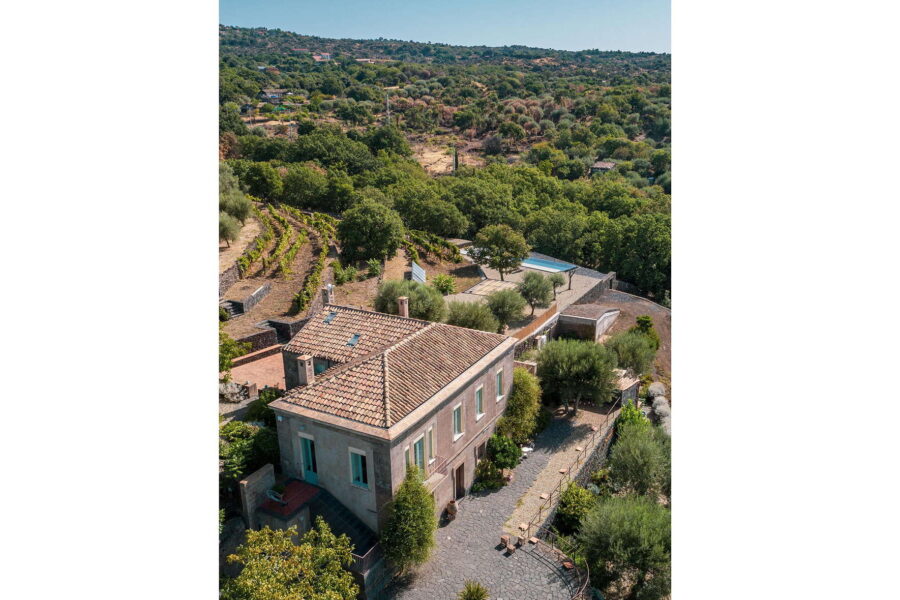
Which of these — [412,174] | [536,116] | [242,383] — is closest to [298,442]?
[242,383]

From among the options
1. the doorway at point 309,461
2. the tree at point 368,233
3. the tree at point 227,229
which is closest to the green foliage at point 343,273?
the tree at point 368,233

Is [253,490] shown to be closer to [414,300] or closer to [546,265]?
[414,300]

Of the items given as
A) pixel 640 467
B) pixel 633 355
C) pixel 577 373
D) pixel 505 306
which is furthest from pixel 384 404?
pixel 505 306

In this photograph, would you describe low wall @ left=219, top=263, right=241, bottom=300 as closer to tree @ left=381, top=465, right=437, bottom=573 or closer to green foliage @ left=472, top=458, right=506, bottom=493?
green foliage @ left=472, top=458, right=506, bottom=493

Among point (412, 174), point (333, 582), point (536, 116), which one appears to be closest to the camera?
point (333, 582)

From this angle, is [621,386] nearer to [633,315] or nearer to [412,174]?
[633,315]

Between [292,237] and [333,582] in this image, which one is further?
[292,237]
